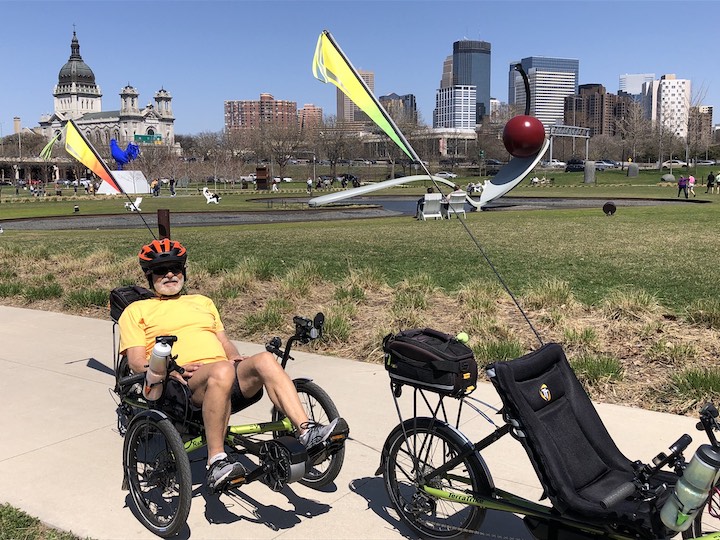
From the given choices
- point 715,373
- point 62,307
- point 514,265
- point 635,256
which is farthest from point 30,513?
point 635,256

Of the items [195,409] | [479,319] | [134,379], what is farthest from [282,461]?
[479,319]

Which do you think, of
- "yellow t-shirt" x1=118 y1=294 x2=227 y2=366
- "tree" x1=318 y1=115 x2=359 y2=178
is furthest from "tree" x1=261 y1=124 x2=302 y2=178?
"yellow t-shirt" x1=118 y1=294 x2=227 y2=366

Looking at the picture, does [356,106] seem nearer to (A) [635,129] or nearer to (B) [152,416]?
(B) [152,416]

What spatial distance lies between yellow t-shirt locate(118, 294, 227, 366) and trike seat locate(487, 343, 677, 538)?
181 cm

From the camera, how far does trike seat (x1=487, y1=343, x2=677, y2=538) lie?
9.62ft

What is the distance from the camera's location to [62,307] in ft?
32.3

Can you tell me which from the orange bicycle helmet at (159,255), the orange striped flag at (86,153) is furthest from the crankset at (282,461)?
the orange striped flag at (86,153)

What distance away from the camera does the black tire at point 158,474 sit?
350 centimetres

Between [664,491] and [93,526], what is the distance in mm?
2836

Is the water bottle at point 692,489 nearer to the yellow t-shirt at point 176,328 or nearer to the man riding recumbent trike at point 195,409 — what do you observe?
the man riding recumbent trike at point 195,409

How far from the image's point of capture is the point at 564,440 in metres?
3.27

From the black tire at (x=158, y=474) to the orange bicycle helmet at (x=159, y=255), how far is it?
975mm

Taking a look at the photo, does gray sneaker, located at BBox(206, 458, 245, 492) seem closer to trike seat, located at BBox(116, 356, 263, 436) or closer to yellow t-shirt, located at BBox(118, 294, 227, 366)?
trike seat, located at BBox(116, 356, 263, 436)

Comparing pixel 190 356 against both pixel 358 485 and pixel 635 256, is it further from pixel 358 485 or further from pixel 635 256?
pixel 635 256
